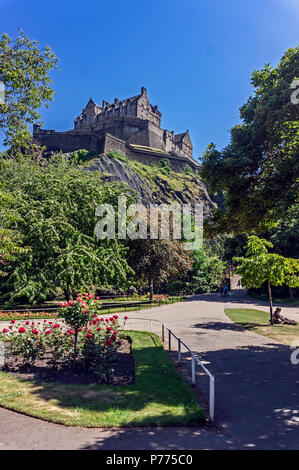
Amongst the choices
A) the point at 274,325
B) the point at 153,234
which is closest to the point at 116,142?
the point at 153,234

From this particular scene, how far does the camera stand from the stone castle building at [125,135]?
70375mm

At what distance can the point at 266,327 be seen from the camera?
54.4ft

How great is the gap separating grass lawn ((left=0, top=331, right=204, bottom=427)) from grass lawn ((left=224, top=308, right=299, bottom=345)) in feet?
24.6

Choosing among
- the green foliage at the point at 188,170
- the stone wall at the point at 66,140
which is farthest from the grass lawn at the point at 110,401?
the green foliage at the point at 188,170

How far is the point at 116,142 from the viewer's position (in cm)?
7175

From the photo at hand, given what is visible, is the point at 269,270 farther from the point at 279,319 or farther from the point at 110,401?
the point at 110,401

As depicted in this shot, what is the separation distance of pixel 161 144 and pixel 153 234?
73.7 m

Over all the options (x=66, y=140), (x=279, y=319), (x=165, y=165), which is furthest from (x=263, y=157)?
(x=165, y=165)

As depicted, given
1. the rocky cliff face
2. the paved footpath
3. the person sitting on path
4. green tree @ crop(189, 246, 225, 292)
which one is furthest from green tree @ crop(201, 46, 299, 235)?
the rocky cliff face

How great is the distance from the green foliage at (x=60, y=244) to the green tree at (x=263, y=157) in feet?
31.3

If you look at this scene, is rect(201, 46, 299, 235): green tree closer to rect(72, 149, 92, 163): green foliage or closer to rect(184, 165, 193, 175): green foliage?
rect(72, 149, 92, 163): green foliage

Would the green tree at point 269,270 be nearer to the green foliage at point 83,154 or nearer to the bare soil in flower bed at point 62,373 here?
the bare soil in flower bed at point 62,373

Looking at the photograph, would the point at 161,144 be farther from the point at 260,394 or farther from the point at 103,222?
the point at 260,394

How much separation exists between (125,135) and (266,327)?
78.3 meters
